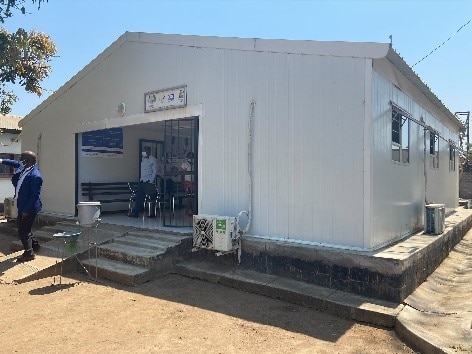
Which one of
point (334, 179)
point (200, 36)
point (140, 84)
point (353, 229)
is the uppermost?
point (200, 36)

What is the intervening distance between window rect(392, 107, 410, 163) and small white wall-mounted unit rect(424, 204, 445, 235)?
4.30 ft

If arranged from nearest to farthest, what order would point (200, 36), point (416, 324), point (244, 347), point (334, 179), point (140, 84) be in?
point (244, 347) < point (416, 324) < point (334, 179) < point (200, 36) < point (140, 84)

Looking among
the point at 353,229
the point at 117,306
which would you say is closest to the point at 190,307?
the point at 117,306

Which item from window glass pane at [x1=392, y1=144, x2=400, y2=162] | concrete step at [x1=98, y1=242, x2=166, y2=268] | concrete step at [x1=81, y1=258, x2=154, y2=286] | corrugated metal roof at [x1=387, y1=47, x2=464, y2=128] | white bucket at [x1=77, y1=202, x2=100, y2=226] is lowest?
concrete step at [x1=81, y1=258, x2=154, y2=286]

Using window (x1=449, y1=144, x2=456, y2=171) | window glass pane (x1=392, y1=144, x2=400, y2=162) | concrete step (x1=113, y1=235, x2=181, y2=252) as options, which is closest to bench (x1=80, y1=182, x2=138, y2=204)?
concrete step (x1=113, y1=235, x2=181, y2=252)

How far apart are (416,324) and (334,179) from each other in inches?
87.1

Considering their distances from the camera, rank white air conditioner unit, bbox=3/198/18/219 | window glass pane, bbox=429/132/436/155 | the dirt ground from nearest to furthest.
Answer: the dirt ground
window glass pane, bbox=429/132/436/155
white air conditioner unit, bbox=3/198/18/219

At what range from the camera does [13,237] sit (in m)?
10.2

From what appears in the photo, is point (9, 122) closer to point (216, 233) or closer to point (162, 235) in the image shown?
point (162, 235)

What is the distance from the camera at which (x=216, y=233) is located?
251 inches

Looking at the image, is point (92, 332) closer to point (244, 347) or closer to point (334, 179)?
point (244, 347)

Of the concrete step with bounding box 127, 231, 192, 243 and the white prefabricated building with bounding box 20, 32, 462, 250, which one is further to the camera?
the concrete step with bounding box 127, 231, 192, 243

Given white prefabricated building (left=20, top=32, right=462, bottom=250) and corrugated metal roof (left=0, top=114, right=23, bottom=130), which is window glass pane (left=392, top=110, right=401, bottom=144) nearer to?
white prefabricated building (left=20, top=32, right=462, bottom=250)

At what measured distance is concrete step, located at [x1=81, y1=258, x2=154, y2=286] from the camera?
6070mm
